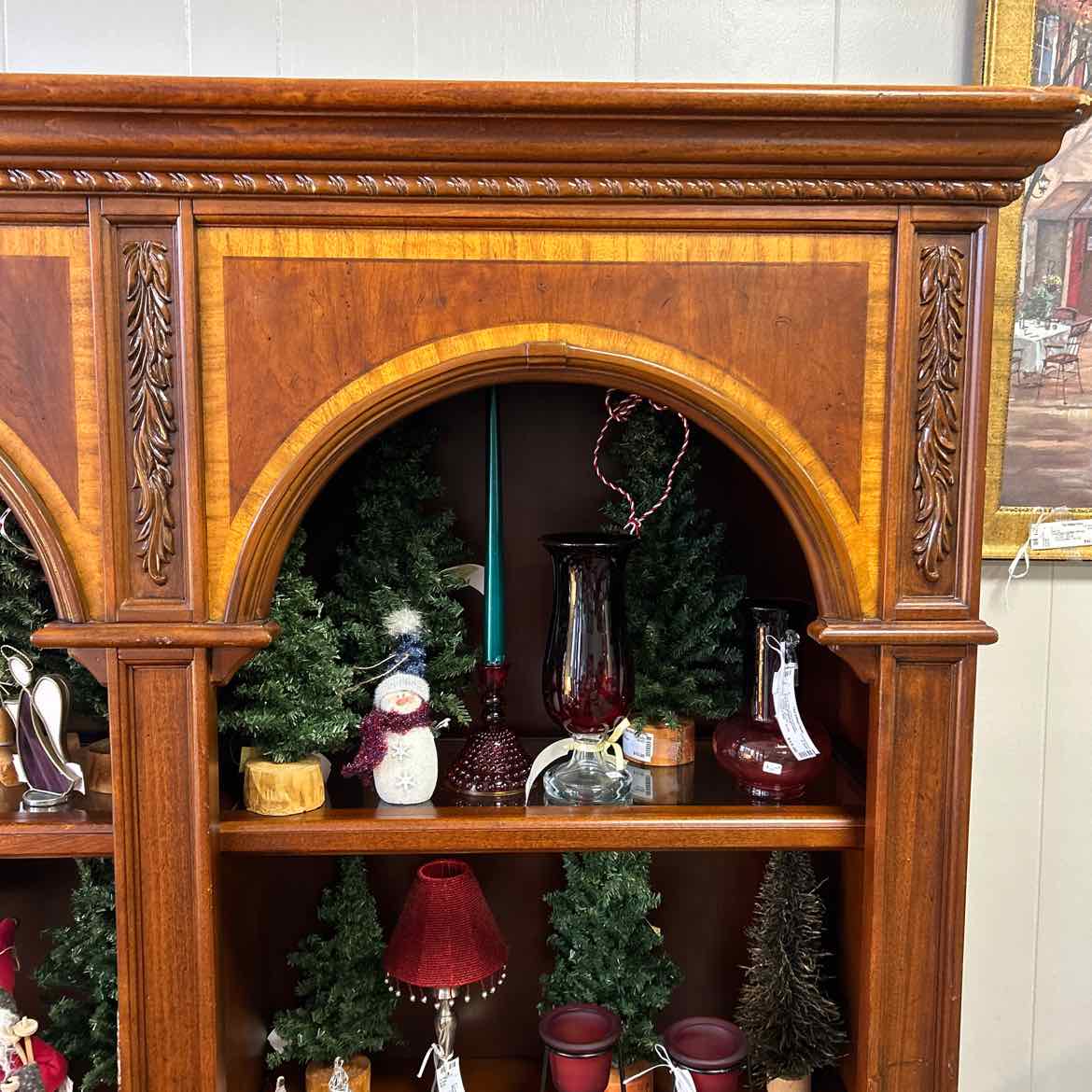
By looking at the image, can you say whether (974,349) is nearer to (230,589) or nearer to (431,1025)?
(230,589)

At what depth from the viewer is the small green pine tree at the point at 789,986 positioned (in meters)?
1.05

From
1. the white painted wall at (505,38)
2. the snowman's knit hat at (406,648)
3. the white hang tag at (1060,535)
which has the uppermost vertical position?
the white painted wall at (505,38)

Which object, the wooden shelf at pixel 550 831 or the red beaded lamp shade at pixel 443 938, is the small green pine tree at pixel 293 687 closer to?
the wooden shelf at pixel 550 831

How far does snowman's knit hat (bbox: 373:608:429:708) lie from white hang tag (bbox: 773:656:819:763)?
381 mm

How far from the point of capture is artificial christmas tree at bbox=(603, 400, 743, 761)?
111 centimetres

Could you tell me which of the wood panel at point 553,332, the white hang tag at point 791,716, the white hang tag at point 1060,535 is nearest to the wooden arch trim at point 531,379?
the wood panel at point 553,332

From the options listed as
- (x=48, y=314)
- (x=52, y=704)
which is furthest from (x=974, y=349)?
(x=52, y=704)

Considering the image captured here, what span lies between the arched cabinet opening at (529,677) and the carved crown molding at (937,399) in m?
0.22

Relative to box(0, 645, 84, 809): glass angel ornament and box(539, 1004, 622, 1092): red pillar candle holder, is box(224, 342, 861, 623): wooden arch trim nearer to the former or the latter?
box(0, 645, 84, 809): glass angel ornament

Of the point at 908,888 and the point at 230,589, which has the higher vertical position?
the point at 230,589

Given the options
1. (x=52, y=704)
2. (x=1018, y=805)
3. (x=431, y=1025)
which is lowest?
(x=431, y=1025)

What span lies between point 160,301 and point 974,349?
732 mm

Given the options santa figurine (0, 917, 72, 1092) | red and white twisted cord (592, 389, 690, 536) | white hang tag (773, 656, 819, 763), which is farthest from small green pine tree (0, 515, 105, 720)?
white hang tag (773, 656, 819, 763)

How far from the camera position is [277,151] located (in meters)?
0.84
